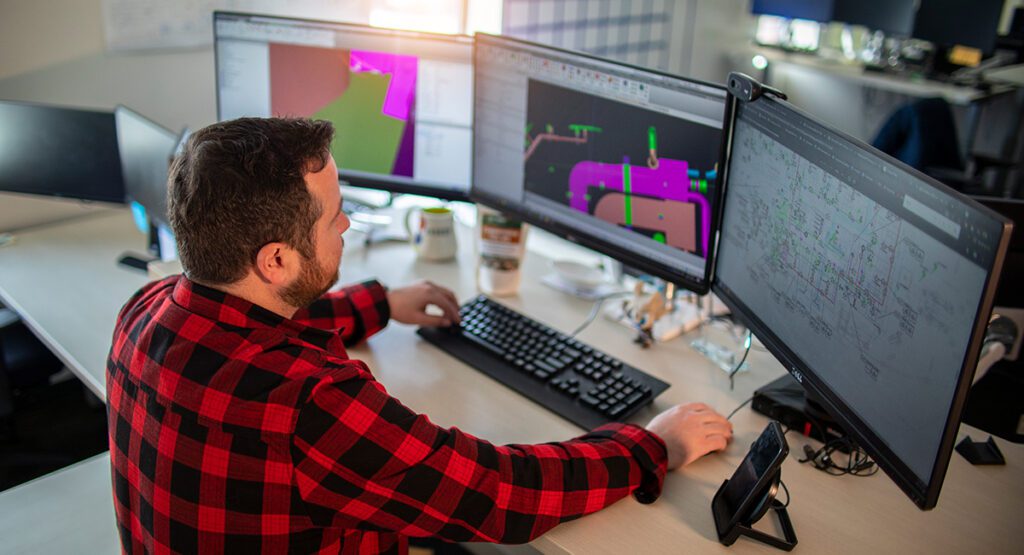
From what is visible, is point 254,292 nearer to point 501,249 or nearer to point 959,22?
point 501,249

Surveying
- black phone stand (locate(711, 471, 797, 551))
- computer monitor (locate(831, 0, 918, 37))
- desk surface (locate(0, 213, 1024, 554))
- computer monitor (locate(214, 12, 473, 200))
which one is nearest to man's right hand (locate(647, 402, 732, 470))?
desk surface (locate(0, 213, 1024, 554))

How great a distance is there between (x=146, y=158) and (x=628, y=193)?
45.7 inches

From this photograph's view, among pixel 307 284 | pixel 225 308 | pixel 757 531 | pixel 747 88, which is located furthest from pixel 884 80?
pixel 225 308

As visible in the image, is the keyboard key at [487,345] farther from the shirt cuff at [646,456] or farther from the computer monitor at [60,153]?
the computer monitor at [60,153]

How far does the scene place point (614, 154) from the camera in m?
1.53

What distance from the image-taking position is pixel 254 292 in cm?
104

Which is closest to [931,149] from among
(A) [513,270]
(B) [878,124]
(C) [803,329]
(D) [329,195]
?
(B) [878,124]

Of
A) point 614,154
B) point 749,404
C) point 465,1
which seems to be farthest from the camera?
point 465,1

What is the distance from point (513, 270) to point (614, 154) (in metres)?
0.38

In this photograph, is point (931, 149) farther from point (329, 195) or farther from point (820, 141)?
point (329, 195)

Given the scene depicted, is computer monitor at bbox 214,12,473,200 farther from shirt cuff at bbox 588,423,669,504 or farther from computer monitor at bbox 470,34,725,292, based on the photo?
shirt cuff at bbox 588,423,669,504

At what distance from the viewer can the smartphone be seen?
3.50 feet

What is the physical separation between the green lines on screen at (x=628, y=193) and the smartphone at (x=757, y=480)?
0.53 metres

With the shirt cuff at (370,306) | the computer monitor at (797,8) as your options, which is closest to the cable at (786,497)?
the shirt cuff at (370,306)
